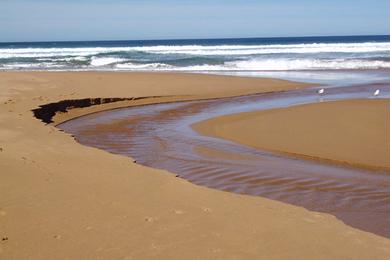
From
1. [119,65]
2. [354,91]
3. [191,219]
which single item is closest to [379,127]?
[191,219]

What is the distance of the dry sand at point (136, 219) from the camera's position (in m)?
3.78

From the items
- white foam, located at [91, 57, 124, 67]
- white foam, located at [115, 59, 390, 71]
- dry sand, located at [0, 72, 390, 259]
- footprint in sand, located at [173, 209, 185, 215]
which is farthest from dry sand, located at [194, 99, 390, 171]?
white foam, located at [91, 57, 124, 67]

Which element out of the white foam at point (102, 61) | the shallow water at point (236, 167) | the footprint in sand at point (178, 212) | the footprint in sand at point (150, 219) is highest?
the footprint in sand at point (150, 219)

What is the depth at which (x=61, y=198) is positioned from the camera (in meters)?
5.00

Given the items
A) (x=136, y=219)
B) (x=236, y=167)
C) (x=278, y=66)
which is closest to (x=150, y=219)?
(x=136, y=219)

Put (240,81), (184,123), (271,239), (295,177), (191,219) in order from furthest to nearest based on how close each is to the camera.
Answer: (240,81) < (184,123) < (295,177) < (191,219) < (271,239)

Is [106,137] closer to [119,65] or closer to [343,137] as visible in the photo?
[343,137]

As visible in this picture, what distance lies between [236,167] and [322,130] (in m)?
3.45

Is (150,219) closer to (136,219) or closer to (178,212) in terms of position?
(136,219)

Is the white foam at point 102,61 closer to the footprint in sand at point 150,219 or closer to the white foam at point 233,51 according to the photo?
the white foam at point 233,51

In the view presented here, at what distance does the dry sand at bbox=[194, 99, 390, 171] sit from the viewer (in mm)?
8578

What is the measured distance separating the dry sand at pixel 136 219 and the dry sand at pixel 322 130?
337 centimetres

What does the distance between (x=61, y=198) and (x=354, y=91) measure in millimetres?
15351

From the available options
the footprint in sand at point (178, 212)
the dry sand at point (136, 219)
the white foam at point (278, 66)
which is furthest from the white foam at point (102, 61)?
the footprint in sand at point (178, 212)
